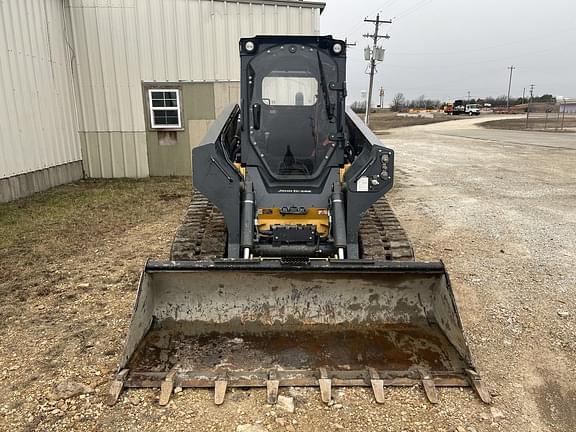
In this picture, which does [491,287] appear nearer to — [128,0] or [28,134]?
[28,134]

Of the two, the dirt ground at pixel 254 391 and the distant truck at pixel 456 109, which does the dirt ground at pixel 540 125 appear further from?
the dirt ground at pixel 254 391

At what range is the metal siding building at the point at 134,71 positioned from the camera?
11.4 meters

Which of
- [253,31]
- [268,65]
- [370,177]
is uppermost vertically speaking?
[253,31]

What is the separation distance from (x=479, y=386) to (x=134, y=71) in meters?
11.4

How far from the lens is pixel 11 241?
6898 mm

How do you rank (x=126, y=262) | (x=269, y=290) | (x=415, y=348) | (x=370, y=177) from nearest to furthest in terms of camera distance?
(x=415, y=348), (x=269, y=290), (x=370, y=177), (x=126, y=262)

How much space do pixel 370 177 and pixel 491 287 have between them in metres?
2.06

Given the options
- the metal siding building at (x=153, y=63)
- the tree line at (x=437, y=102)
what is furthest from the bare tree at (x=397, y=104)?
the metal siding building at (x=153, y=63)

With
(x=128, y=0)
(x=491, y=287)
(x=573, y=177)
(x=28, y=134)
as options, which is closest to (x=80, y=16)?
(x=128, y=0)

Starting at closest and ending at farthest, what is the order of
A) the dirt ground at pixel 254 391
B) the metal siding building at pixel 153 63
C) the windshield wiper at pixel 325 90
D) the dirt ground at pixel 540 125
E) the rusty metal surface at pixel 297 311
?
the dirt ground at pixel 254 391, the rusty metal surface at pixel 297 311, the windshield wiper at pixel 325 90, the metal siding building at pixel 153 63, the dirt ground at pixel 540 125

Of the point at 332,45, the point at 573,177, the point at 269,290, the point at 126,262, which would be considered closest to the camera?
the point at 269,290

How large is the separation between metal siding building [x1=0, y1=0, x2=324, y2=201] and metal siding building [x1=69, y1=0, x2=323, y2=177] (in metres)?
0.02

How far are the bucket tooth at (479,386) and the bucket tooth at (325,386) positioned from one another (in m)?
0.99

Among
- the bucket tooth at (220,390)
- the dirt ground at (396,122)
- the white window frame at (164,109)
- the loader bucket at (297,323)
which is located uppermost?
the white window frame at (164,109)
